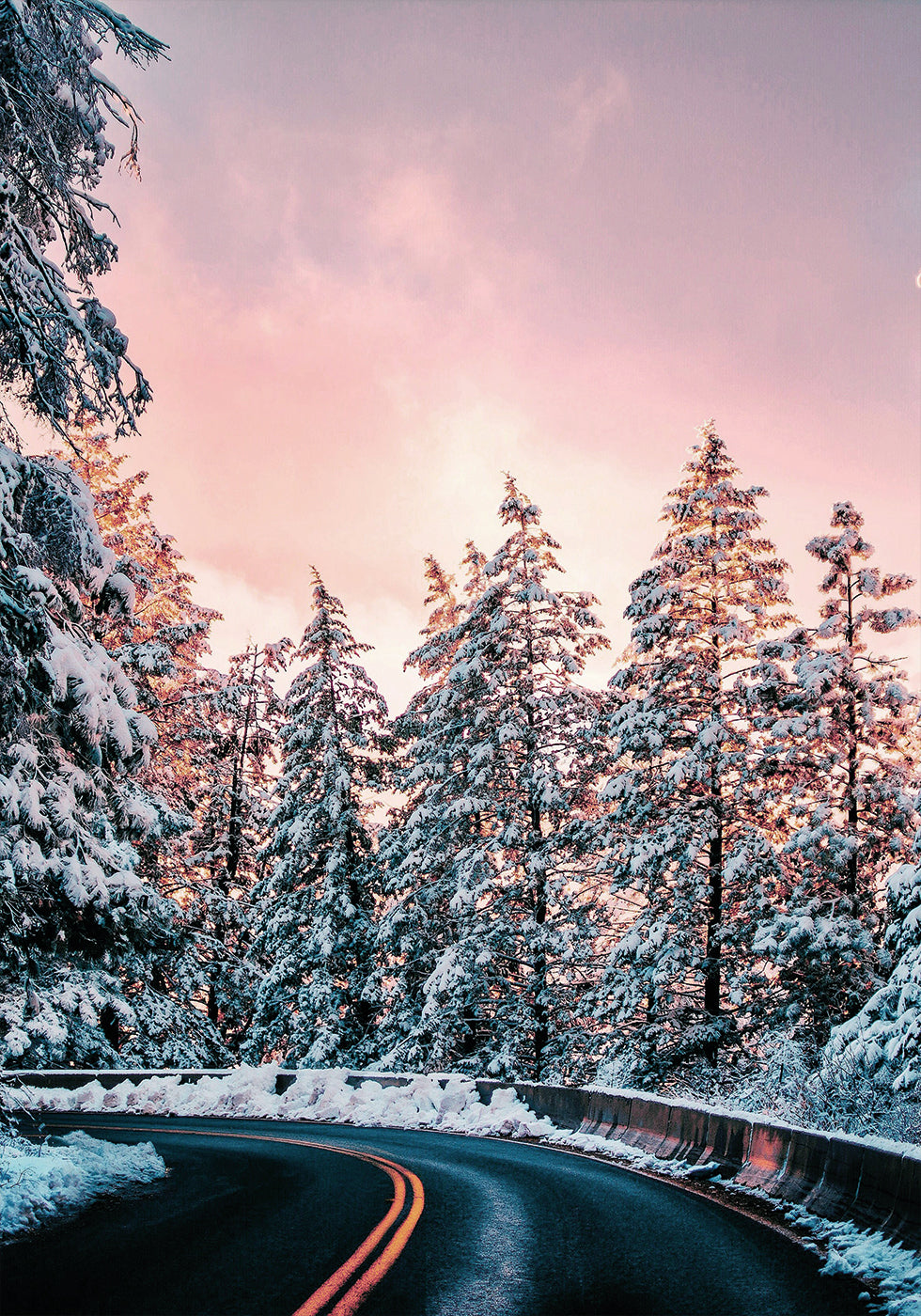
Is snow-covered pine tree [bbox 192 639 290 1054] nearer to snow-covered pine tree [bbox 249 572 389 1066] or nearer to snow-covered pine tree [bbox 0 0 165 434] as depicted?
snow-covered pine tree [bbox 249 572 389 1066]

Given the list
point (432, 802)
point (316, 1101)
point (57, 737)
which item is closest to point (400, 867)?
point (432, 802)

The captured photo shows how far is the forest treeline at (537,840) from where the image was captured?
20.8 meters

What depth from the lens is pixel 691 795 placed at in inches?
900

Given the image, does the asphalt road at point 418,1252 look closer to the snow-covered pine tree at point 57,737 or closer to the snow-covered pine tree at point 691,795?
the snow-covered pine tree at point 57,737

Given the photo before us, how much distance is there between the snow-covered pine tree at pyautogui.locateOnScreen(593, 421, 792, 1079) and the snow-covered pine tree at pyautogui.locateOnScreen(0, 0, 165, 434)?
1585 centimetres

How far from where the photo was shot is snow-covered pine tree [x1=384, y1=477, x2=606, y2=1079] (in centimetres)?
2473

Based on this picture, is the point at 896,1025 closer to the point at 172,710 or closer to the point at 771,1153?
the point at 771,1153

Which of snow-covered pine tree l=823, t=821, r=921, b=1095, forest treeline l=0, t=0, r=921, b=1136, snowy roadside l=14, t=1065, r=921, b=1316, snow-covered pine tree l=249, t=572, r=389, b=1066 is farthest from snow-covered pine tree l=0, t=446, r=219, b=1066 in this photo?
snow-covered pine tree l=249, t=572, r=389, b=1066

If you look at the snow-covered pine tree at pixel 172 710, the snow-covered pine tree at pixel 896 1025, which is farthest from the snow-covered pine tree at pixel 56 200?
the snow-covered pine tree at pixel 172 710

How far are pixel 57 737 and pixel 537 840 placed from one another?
17456 millimetres

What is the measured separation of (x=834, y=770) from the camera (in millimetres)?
21641

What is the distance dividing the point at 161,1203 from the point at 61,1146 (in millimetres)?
1858

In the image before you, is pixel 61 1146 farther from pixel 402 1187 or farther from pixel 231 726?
pixel 231 726

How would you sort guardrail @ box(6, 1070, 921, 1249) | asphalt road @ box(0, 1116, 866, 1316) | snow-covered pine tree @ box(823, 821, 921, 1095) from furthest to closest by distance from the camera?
1. snow-covered pine tree @ box(823, 821, 921, 1095)
2. guardrail @ box(6, 1070, 921, 1249)
3. asphalt road @ box(0, 1116, 866, 1316)
